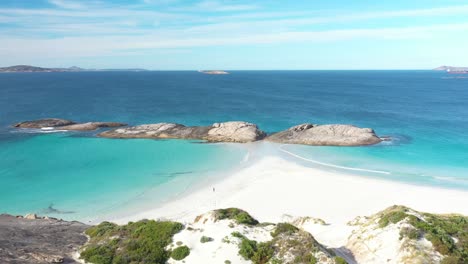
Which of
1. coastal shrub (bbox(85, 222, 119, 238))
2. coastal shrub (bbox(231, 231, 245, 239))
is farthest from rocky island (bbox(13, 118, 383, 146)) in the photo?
coastal shrub (bbox(231, 231, 245, 239))

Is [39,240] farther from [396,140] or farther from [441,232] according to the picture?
[396,140]

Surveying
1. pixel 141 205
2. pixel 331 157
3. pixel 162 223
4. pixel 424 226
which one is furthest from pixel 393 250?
pixel 331 157

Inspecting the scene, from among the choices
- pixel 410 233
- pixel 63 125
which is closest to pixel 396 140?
pixel 410 233

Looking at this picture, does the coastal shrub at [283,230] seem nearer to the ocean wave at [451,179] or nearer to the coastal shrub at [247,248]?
the coastal shrub at [247,248]

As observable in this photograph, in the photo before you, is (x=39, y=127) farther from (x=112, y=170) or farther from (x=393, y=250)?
(x=393, y=250)

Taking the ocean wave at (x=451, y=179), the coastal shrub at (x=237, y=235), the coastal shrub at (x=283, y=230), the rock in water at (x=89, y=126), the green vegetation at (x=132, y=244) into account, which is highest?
the coastal shrub at (x=283, y=230)

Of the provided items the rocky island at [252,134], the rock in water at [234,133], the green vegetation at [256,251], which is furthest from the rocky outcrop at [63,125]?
the green vegetation at [256,251]
